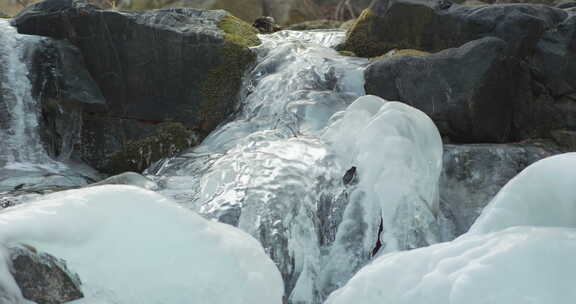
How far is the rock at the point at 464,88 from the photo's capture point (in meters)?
5.88

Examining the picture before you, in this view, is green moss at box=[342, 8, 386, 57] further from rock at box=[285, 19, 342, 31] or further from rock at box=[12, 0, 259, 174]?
rock at box=[285, 19, 342, 31]

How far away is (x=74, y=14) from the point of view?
7.53 metres

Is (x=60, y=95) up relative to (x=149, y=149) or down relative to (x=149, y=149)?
up

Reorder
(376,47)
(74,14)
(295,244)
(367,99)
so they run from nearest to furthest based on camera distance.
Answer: (295,244), (367,99), (74,14), (376,47)

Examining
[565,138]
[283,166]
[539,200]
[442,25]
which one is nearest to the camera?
[539,200]

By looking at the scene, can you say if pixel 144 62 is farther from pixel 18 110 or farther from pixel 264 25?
pixel 264 25

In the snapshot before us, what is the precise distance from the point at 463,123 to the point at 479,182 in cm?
67

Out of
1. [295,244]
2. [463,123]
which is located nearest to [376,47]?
[463,123]

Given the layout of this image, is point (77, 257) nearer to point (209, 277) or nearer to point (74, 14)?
point (209, 277)

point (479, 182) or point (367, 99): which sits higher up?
point (367, 99)

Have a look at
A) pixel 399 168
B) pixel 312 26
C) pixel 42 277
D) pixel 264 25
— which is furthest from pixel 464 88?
pixel 312 26

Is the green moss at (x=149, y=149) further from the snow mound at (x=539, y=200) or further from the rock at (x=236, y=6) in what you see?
the rock at (x=236, y=6)

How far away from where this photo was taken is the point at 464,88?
19.2ft

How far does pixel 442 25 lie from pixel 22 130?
5046mm
